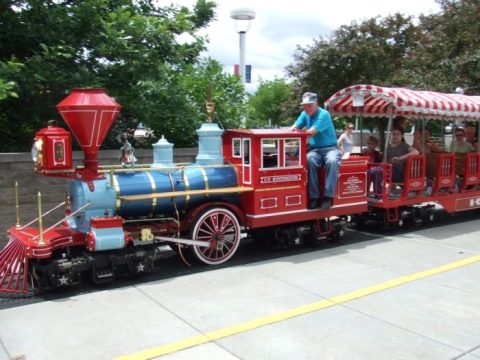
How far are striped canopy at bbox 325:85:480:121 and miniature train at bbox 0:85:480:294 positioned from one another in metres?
0.04

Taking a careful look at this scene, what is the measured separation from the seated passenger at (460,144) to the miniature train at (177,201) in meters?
1.86

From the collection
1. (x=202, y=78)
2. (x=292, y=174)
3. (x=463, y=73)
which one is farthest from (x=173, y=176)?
(x=463, y=73)

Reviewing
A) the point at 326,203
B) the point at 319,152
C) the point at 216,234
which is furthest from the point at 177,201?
the point at 319,152

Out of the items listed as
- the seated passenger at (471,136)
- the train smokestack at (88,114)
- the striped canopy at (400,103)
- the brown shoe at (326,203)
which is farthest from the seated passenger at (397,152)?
the train smokestack at (88,114)

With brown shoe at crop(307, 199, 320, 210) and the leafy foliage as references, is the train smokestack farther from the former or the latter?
the leafy foliage

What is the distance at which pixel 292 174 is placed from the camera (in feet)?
23.8

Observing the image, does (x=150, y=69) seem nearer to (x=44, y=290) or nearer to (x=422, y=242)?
(x=44, y=290)

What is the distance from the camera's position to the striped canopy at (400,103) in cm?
828

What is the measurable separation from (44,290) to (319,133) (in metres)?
4.55

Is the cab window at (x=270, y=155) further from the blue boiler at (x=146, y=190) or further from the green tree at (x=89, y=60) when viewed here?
the green tree at (x=89, y=60)

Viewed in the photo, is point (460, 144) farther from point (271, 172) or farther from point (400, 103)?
point (271, 172)

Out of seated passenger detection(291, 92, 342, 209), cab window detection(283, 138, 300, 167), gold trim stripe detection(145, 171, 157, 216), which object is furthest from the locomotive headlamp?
seated passenger detection(291, 92, 342, 209)

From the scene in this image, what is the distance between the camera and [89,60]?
838 centimetres

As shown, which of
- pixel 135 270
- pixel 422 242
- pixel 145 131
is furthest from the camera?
pixel 145 131
